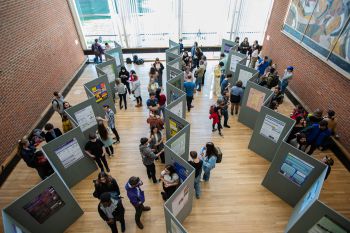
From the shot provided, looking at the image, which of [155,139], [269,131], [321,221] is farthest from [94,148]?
[321,221]

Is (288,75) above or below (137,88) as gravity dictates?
above

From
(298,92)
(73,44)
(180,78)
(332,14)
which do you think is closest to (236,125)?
(180,78)

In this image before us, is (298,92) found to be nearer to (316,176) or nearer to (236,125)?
(236,125)

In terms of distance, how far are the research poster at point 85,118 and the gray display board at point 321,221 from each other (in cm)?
525

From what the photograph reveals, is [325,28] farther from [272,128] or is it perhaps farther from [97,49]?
[97,49]

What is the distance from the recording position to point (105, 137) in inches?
211

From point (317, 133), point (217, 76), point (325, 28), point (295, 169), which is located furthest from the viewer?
point (217, 76)

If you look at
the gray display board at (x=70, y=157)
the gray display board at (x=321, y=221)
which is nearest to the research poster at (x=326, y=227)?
the gray display board at (x=321, y=221)

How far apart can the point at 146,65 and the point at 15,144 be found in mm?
6980

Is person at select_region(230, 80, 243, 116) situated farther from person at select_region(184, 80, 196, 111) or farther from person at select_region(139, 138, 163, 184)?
person at select_region(139, 138, 163, 184)

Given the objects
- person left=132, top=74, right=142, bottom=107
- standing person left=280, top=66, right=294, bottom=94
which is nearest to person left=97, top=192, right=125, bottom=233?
person left=132, top=74, right=142, bottom=107

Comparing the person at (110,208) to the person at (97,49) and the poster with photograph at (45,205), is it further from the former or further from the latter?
the person at (97,49)

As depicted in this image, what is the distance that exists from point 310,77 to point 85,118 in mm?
7399

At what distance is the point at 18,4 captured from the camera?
21.6 feet
